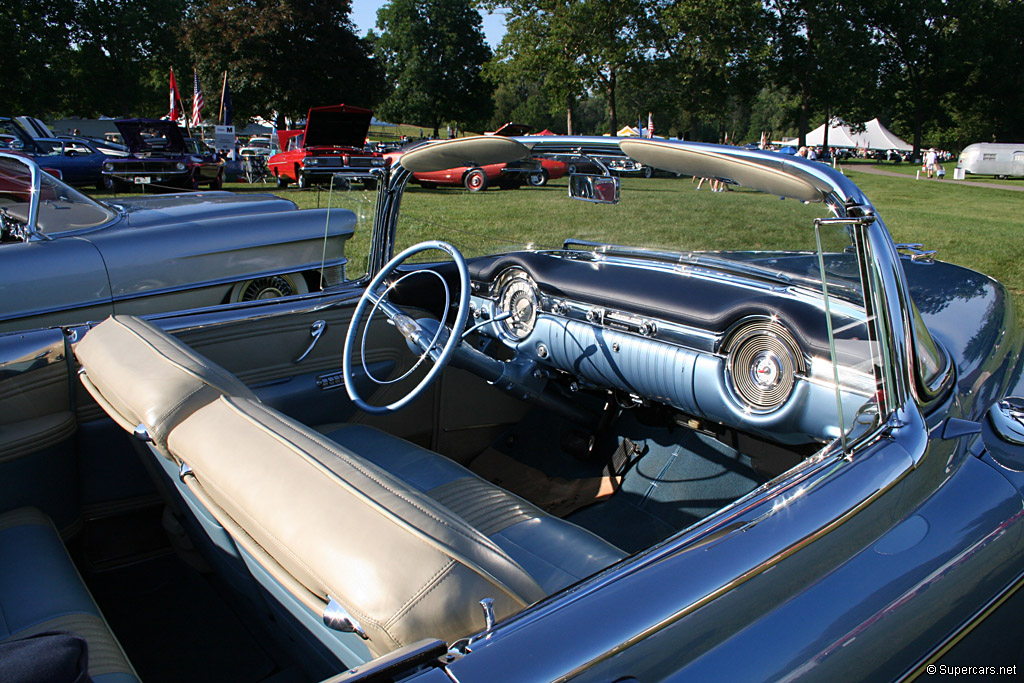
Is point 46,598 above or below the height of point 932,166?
below

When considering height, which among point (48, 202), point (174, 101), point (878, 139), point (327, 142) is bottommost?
point (48, 202)

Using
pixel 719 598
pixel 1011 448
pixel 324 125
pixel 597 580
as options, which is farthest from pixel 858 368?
pixel 324 125

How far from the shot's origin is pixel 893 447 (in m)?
1.49

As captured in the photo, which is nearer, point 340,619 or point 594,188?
point 340,619

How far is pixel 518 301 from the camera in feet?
9.09

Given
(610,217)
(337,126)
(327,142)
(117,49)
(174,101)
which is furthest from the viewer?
(117,49)

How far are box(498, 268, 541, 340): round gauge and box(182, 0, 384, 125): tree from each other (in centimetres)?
3144

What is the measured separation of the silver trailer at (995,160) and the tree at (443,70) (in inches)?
1047

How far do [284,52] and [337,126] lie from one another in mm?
17283

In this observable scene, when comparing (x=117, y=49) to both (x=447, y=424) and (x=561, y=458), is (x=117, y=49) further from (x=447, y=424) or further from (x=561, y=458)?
(x=561, y=458)

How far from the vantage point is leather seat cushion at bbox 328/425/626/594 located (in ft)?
5.62

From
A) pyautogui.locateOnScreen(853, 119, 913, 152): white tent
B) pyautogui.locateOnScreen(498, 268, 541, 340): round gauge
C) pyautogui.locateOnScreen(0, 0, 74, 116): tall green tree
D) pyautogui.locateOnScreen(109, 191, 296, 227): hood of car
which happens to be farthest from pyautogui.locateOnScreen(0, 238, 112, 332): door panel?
pyautogui.locateOnScreen(853, 119, 913, 152): white tent

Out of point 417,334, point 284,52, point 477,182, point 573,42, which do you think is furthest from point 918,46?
point 417,334

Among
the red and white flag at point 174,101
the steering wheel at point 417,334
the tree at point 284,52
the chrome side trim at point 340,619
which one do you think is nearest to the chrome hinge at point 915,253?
the steering wheel at point 417,334
